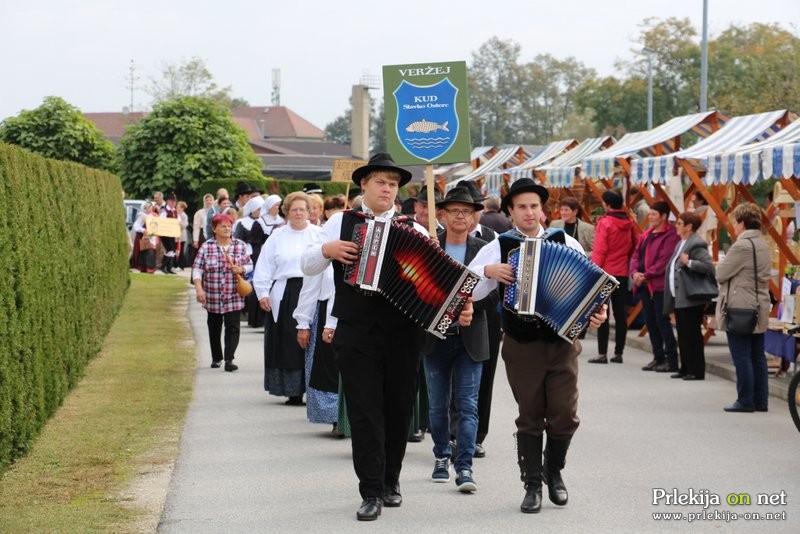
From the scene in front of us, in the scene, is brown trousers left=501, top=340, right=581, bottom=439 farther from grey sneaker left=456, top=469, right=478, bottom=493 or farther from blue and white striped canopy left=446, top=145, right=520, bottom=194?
blue and white striped canopy left=446, top=145, right=520, bottom=194

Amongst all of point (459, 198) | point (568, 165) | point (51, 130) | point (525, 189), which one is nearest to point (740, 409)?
point (459, 198)

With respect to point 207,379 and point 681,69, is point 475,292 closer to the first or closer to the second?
point 207,379

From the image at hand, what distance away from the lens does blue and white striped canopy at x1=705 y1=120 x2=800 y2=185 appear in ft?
38.6

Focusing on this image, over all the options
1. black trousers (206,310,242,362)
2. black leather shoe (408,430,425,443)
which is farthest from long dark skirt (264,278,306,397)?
Result: black trousers (206,310,242,362)

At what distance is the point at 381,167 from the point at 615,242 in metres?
8.93

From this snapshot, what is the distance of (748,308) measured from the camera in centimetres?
1125

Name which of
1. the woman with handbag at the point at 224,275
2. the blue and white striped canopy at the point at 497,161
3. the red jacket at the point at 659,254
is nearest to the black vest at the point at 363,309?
the woman with handbag at the point at 224,275

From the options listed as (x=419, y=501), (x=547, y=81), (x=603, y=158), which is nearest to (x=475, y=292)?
(x=419, y=501)

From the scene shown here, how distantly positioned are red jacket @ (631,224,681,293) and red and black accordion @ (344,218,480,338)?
26.6ft

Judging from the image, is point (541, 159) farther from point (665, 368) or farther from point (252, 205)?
point (665, 368)

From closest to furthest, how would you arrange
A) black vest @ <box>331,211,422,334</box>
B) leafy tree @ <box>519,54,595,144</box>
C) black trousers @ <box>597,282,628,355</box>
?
black vest @ <box>331,211,422,334</box> → black trousers @ <box>597,282,628,355</box> → leafy tree @ <box>519,54,595,144</box>

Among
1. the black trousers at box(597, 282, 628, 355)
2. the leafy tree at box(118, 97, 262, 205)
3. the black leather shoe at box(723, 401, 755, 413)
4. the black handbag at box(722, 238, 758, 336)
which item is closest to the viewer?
the black handbag at box(722, 238, 758, 336)

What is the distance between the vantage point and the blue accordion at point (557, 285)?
22.4ft

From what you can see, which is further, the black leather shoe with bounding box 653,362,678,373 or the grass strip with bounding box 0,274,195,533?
the black leather shoe with bounding box 653,362,678,373
